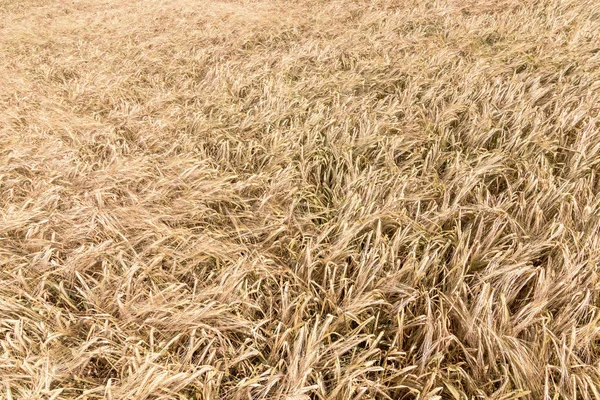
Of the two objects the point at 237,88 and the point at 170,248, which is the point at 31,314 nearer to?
the point at 170,248

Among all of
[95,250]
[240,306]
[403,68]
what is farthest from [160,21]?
[240,306]

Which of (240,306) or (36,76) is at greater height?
(36,76)

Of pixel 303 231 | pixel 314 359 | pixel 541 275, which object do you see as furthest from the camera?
pixel 303 231

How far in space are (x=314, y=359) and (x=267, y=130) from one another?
2211mm

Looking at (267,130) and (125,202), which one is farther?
(267,130)

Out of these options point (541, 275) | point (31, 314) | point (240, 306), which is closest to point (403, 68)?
point (541, 275)

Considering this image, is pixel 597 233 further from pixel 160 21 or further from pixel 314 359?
pixel 160 21

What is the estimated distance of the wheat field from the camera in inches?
56.1

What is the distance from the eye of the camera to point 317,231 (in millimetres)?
2131

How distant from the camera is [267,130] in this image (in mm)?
3197

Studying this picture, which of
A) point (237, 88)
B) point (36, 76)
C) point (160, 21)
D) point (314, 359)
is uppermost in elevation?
point (160, 21)

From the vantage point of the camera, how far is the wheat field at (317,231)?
1426mm

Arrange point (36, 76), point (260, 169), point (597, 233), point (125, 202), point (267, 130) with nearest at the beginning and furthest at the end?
point (597, 233) < point (125, 202) < point (260, 169) < point (267, 130) < point (36, 76)

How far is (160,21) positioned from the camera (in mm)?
7656
